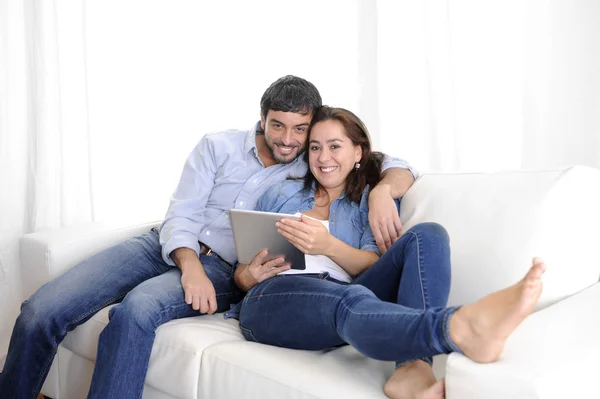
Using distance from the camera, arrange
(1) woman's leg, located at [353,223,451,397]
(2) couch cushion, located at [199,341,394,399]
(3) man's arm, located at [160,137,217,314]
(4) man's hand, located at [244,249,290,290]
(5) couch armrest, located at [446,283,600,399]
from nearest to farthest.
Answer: (5) couch armrest, located at [446,283,600,399] → (2) couch cushion, located at [199,341,394,399] → (1) woman's leg, located at [353,223,451,397] → (4) man's hand, located at [244,249,290,290] → (3) man's arm, located at [160,137,217,314]

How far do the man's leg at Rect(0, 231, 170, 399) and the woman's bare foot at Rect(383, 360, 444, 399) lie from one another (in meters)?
1.01

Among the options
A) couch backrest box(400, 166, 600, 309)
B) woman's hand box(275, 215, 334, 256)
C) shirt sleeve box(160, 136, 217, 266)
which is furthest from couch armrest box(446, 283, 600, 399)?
shirt sleeve box(160, 136, 217, 266)

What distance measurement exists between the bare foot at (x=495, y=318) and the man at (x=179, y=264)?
26.4 inches

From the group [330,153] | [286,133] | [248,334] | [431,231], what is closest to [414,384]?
[431,231]

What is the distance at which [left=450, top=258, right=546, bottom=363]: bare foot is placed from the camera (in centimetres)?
117

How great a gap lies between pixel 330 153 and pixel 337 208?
0.56ft

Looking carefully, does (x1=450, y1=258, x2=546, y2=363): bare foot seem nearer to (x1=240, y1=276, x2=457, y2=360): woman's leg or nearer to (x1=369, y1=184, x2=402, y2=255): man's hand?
(x1=240, y1=276, x2=457, y2=360): woman's leg

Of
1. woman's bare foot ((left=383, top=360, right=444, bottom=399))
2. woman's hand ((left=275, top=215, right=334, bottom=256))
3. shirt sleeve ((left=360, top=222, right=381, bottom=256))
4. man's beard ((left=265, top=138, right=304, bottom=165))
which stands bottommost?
woman's bare foot ((left=383, top=360, right=444, bottom=399))

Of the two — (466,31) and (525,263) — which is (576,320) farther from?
(466,31)

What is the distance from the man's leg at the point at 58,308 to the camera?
6.16 feet

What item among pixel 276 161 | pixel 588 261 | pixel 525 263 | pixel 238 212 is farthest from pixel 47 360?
pixel 588 261

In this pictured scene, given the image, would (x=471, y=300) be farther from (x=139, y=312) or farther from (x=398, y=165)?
(x=139, y=312)

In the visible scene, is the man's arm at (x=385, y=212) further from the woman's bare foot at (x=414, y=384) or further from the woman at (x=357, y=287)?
the woman's bare foot at (x=414, y=384)

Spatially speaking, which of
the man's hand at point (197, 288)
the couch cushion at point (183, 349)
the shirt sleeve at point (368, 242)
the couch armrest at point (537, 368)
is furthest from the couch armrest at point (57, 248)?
the couch armrest at point (537, 368)
